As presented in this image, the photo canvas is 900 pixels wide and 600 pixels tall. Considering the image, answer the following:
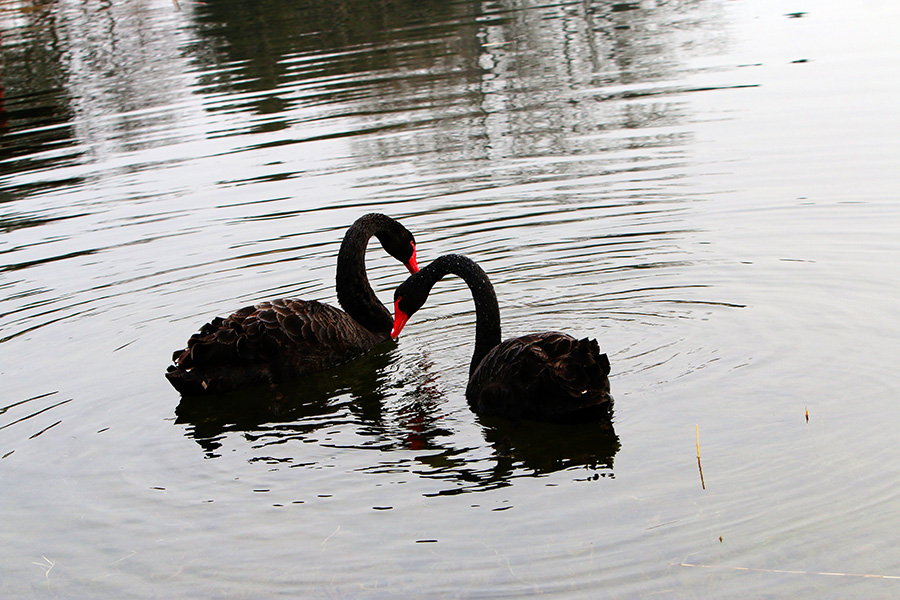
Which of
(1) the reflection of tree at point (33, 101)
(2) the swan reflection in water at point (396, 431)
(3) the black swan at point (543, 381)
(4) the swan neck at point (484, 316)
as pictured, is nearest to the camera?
(2) the swan reflection in water at point (396, 431)

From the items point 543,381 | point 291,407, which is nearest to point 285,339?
point 291,407

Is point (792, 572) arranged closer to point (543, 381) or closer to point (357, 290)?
point (543, 381)

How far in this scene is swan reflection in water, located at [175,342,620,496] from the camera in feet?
17.2

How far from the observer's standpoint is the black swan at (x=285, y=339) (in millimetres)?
6676

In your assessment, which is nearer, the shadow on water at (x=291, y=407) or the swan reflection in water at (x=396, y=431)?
the swan reflection in water at (x=396, y=431)

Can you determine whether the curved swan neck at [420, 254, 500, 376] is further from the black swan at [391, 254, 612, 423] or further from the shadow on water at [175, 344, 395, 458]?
the shadow on water at [175, 344, 395, 458]

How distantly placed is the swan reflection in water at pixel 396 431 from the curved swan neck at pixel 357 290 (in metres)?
0.77

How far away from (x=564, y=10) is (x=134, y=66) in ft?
32.6

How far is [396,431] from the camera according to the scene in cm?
586

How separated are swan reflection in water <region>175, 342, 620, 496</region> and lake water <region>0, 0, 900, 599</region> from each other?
0.09ft

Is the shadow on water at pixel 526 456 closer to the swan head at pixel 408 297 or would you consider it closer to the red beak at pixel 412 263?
the swan head at pixel 408 297

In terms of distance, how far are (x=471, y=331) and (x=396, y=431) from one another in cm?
180

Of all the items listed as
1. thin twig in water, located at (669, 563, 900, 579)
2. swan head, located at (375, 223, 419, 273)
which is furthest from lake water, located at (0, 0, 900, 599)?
swan head, located at (375, 223, 419, 273)

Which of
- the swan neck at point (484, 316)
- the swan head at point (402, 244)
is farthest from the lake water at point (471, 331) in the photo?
the swan head at point (402, 244)
